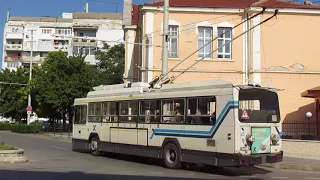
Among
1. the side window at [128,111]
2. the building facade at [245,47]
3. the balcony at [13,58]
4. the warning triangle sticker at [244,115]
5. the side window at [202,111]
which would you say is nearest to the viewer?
the warning triangle sticker at [244,115]

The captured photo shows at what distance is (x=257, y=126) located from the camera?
14211 mm

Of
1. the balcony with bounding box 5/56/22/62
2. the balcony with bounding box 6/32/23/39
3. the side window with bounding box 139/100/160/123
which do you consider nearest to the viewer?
the side window with bounding box 139/100/160/123

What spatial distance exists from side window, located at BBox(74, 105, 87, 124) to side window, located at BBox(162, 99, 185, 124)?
6627mm

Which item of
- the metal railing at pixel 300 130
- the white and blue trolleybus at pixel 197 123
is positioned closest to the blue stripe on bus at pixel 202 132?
the white and blue trolleybus at pixel 197 123

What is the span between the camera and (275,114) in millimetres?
14977

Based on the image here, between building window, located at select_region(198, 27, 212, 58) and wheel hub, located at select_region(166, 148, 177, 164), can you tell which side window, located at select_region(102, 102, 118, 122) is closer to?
wheel hub, located at select_region(166, 148, 177, 164)

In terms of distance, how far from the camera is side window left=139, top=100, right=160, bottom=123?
1684 centimetres

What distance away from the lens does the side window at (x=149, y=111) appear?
16.8 meters

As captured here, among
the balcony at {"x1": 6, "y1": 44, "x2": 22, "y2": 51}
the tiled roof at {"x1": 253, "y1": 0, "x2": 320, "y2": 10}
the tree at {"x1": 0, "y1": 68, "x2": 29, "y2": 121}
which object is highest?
the balcony at {"x1": 6, "y1": 44, "x2": 22, "y2": 51}

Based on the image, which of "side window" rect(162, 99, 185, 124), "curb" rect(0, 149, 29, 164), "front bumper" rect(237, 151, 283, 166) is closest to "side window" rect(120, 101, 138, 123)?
"side window" rect(162, 99, 185, 124)

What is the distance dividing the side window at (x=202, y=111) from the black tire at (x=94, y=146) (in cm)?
681

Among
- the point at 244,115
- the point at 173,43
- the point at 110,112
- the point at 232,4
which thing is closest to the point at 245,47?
the point at 232,4

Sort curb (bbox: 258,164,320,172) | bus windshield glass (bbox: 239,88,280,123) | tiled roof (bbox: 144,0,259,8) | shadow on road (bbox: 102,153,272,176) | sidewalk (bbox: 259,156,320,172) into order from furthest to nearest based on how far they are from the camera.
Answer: tiled roof (bbox: 144,0,259,8) < sidewalk (bbox: 259,156,320,172) < curb (bbox: 258,164,320,172) < shadow on road (bbox: 102,153,272,176) < bus windshield glass (bbox: 239,88,280,123)

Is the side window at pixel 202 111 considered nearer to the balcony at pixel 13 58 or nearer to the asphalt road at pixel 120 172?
the asphalt road at pixel 120 172
